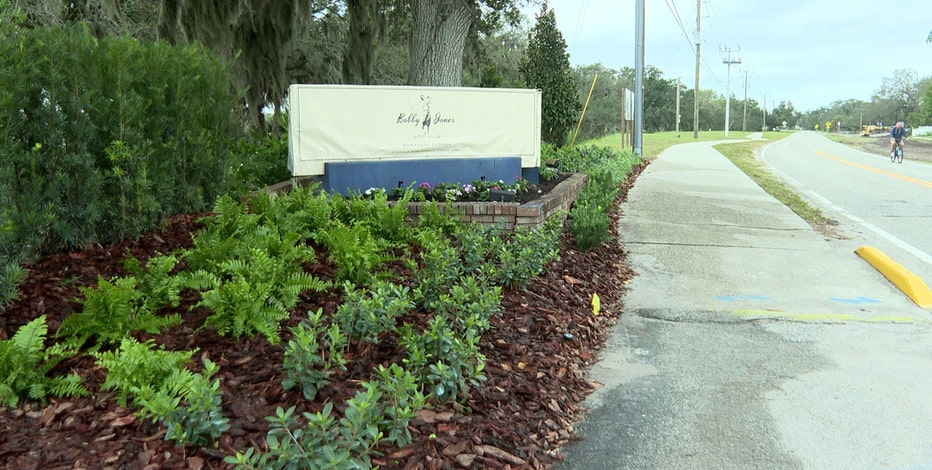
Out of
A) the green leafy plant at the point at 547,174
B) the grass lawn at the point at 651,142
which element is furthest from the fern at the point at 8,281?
the grass lawn at the point at 651,142

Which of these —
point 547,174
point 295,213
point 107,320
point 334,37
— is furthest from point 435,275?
point 334,37

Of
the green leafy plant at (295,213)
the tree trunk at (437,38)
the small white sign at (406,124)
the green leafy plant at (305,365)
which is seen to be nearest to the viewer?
the green leafy plant at (305,365)

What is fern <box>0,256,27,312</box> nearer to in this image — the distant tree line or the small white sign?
the distant tree line

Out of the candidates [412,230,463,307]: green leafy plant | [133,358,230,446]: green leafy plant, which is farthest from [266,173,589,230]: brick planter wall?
[133,358,230,446]: green leafy plant

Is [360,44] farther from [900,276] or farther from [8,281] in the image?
[8,281]

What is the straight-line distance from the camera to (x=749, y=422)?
350cm

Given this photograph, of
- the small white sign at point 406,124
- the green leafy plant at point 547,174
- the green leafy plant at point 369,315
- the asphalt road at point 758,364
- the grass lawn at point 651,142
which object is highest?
the grass lawn at point 651,142

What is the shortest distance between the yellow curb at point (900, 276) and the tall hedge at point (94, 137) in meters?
5.85

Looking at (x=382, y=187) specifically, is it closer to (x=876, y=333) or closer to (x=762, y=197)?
(x=876, y=333)

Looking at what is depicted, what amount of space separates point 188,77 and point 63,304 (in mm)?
1935

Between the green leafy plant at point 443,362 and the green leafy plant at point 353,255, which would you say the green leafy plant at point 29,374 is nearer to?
the green leafy plant at point 443,362

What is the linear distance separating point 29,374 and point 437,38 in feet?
27.2

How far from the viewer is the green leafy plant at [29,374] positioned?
8.91 ft

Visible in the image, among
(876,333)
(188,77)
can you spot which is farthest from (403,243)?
(876,333)
